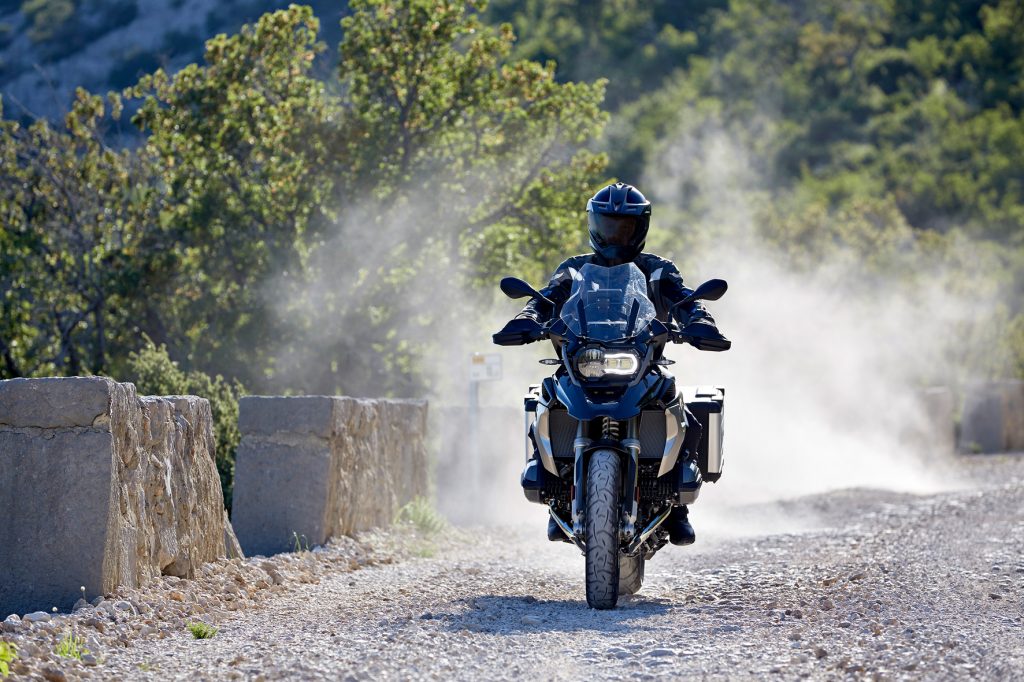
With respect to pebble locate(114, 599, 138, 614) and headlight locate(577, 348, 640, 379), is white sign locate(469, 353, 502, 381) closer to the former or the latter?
headlight locate(577, 348, 640, 379)

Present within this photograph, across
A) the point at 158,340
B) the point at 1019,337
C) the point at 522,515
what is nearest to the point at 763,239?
the point at 1019,337

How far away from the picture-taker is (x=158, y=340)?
2309cm

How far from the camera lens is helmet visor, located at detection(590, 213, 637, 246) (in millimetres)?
8570

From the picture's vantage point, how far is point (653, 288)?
8.66 meters

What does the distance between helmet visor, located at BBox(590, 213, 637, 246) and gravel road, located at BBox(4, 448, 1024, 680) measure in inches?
75.8

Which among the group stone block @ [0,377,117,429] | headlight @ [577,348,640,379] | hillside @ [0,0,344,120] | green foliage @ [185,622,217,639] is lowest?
green foliage @ [185,622,217,639]

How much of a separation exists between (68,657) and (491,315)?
1906 cm

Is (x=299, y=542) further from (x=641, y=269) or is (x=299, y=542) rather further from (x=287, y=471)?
(x=641, y=269)

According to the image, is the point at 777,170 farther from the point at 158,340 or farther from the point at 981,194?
the point at 158,340

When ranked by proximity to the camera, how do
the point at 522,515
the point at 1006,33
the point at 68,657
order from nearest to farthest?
1. the point at 68,657
2. the point at 522,515
3. the point at 1006,33

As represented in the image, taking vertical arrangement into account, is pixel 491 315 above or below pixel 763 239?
below

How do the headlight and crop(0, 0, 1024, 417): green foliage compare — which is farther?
crop(0, 0, 1024, 417): green foliage

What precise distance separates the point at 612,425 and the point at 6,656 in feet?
10.3

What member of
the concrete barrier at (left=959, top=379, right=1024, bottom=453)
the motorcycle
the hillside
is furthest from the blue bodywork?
the hillside
